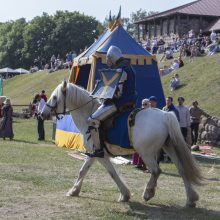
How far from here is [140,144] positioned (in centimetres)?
793

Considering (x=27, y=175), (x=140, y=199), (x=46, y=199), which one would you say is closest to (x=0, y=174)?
(x=27, y=175)

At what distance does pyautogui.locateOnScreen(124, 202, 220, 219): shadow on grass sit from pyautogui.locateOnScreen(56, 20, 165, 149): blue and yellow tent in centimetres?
797

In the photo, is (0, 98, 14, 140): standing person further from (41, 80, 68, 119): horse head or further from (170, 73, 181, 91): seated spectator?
(41, 80, 68, 119): horse head

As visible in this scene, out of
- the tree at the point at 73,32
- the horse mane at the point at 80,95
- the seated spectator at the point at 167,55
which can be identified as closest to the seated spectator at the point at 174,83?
the seated spectator at the point at 167,55

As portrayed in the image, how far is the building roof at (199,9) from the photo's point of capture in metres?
49.9

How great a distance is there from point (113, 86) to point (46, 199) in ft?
6.61

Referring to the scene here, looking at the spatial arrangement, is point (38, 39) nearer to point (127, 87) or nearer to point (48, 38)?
point (48, 38)

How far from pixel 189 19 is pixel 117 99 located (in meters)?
43.5

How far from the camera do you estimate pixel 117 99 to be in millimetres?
8164

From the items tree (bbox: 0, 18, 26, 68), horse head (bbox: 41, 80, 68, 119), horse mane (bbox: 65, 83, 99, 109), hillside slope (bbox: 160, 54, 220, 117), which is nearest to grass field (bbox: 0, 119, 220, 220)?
horse head (bbox: 41, 80, 68, 119)

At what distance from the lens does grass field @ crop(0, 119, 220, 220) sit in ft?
24.3

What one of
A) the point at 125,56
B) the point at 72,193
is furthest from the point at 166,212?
the point at 125,56

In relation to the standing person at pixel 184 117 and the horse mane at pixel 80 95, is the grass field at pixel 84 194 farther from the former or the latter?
the standing person at pixel 184 117

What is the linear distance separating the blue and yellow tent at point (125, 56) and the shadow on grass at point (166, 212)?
Result: 7.97 metres
